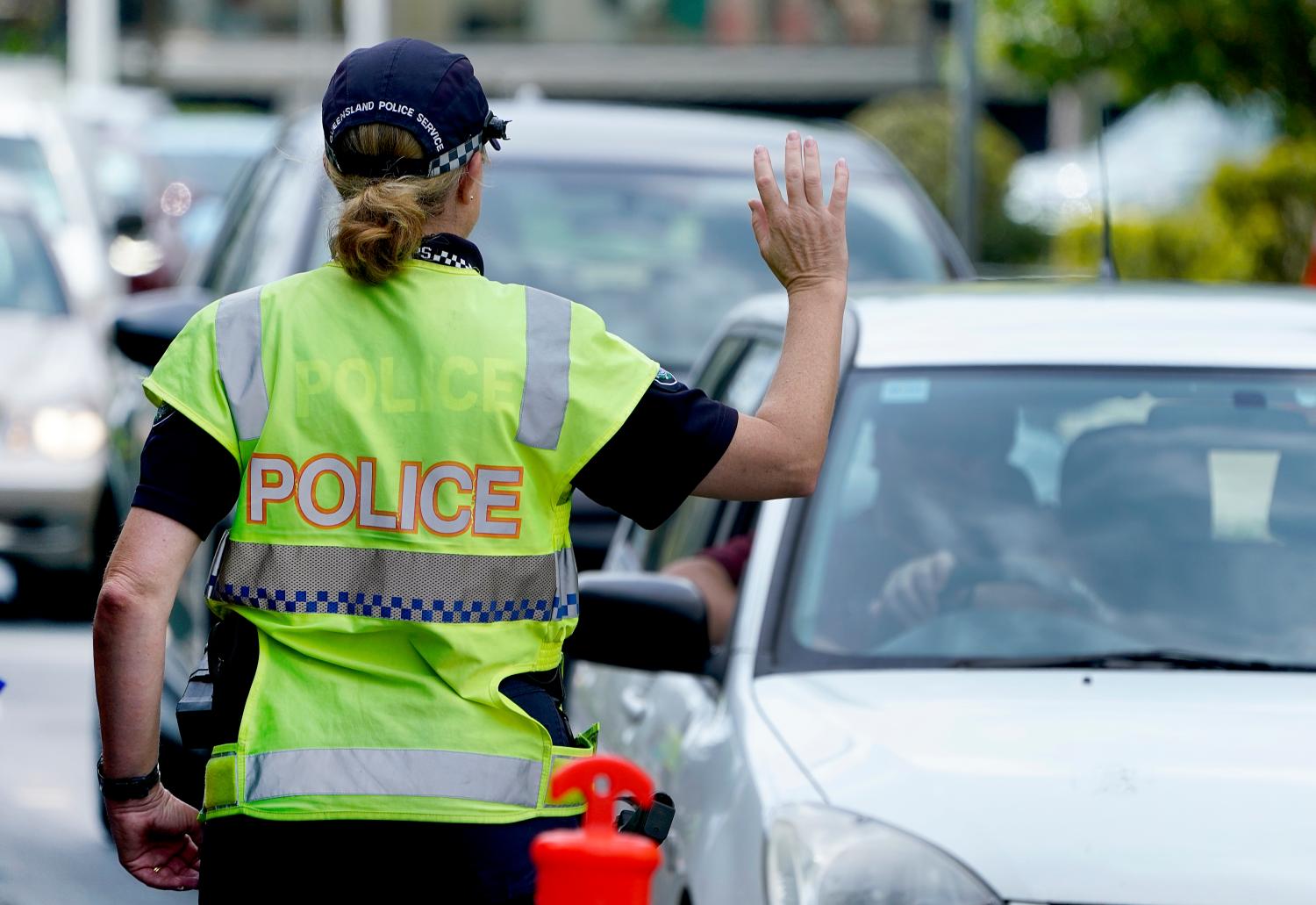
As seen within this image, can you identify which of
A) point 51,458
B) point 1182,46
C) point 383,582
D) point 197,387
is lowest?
point 51,458

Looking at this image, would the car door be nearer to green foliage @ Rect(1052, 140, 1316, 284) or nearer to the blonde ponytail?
the blonde ponytail

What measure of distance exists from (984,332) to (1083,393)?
0.74ft

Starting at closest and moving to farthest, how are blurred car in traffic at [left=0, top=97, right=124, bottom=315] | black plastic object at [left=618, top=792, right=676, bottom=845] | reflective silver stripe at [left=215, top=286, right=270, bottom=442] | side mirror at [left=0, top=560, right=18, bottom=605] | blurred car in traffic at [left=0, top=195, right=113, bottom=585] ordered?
1. black plastic object at [left=618, top=792, right=676, bottom=845]
2. reflective silver stripe at [left=215, top=286, right=270, bottom=442]
3. blurred car in traffic at [left=0, top=195, right=113, bottom=585]
4. side mirror at [left=0, top=560, right=18, bottom=605]
5. blurred car in traffic at [left=0, top=97, right=124, bottom=315]

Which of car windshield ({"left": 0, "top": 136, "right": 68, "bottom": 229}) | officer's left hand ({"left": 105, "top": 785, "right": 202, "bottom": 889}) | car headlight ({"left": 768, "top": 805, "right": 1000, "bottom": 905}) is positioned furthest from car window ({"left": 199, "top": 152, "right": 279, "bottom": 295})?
car windshield ({"left": 0, "top": 136, "right": 68, "bottom": 229})

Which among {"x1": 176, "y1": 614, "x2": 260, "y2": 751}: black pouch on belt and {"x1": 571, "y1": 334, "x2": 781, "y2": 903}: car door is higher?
{"x1": 176, "y1": 614, "x2": 260, "y2": 751}: black pouch on belt

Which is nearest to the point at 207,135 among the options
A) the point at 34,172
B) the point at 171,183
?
the point at 171,183

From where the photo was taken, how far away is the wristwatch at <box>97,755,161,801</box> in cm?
265

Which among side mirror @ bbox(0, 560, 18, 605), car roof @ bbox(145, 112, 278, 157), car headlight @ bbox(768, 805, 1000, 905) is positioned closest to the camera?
car headlight @ bbox(768, 805, 1000, 905)

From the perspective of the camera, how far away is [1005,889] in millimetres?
3076

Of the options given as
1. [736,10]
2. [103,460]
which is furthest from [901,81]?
[103,460]

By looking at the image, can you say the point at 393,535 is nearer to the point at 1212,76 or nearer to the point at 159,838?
the point at 159,838

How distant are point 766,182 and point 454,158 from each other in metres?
0.35

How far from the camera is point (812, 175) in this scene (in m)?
2.72

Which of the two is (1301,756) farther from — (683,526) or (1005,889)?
(683,526)
